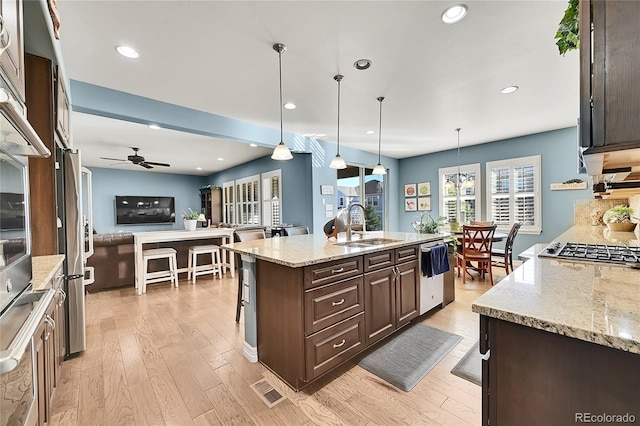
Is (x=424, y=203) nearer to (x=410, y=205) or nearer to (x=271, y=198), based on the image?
(x=410, y=205)

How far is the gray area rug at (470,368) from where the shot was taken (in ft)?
6.35

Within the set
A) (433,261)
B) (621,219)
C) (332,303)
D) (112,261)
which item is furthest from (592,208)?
(112,261)

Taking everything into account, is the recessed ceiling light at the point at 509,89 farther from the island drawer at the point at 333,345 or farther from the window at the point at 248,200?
the window at the point at 248,200

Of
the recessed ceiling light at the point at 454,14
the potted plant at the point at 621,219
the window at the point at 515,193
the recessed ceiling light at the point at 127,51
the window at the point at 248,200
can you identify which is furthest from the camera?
the window at the point at 248,200

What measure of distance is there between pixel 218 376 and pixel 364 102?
333cm

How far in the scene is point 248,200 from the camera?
25.3 feet

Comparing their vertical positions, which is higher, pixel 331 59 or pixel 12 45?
pixel 331 59

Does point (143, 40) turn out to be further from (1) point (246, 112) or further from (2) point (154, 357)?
(2) point (154, 357)

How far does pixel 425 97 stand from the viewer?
135 inches

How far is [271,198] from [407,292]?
4661 mm

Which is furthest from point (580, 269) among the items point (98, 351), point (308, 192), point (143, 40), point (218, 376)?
point (308, 192)

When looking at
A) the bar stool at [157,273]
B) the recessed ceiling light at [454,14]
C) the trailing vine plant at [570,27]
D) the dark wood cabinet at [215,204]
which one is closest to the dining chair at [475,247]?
the recessed ceiling light at [454,14]

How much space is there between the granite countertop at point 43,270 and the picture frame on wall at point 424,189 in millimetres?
6742

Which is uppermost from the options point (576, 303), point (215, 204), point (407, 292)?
point (215, 204)
